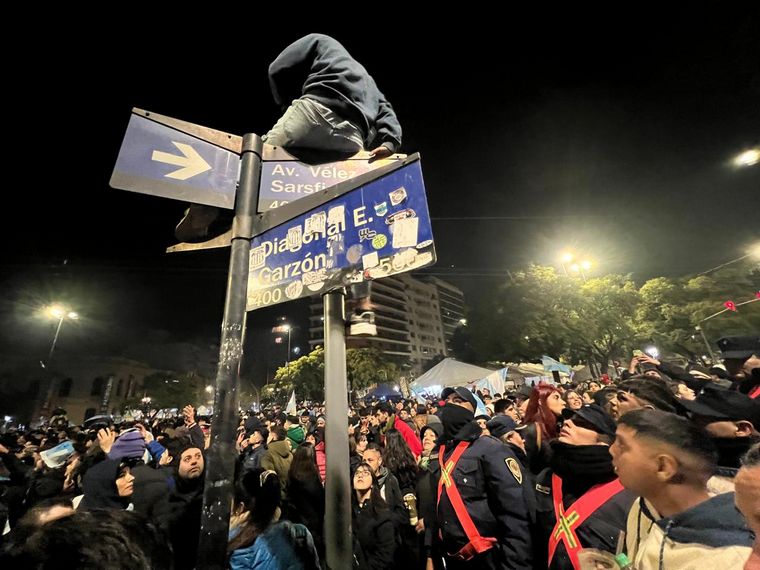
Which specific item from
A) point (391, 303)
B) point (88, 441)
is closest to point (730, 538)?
point (88, 441)

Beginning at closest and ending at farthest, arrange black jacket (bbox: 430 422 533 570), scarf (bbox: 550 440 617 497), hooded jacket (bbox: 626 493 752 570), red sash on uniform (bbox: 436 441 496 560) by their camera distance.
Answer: hooded jacket (bbox: 626 493 752 570) < scarf (bbox: 550 440 617 497) < black jacket (bbox: 430 422 533 570) < red sash on uniform (bbox: 436 441 496 560)

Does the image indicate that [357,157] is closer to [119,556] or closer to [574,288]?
[119,556]

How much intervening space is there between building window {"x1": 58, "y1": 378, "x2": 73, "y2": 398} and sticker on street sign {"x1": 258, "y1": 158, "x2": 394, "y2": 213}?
74.4 metres

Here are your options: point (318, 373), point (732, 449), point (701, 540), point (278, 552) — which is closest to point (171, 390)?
point (318, 373)

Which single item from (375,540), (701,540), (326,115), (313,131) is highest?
(326,115)

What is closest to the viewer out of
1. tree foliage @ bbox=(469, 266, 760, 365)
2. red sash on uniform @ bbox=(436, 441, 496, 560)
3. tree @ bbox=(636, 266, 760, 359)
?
red sash on uniform @ bbox=(436, 441, 496, 560)

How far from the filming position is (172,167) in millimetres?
2293

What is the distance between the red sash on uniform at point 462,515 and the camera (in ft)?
11.2

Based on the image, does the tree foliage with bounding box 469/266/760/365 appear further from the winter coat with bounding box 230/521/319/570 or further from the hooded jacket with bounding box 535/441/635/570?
the winter coat with bounding box 230/521/319/570

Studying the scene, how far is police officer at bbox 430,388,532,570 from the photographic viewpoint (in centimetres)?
328

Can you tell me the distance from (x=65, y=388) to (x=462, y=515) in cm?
7459

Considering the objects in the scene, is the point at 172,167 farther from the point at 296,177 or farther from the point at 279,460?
the point at 279,460

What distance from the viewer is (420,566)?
4578 mm

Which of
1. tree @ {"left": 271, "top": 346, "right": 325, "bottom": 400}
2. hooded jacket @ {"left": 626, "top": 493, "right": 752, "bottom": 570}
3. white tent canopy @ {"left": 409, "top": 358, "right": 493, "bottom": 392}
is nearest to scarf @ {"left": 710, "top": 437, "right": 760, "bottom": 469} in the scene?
hooded jacket @ {"left": 626, "top": 493, "right": 752, "bottom": 570}
